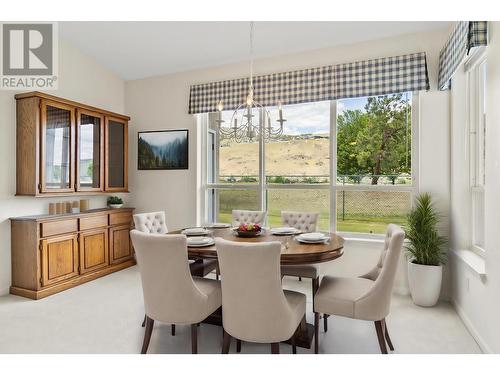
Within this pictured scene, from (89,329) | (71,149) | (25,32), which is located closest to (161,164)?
(71,149)

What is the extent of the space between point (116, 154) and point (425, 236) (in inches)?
161

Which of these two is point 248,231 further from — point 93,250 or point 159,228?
point 93,250

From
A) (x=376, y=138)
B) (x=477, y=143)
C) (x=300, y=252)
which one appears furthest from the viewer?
(x=376, y=138)

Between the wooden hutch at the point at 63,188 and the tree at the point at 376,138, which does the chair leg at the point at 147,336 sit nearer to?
the wooden hutch at the point at 63,188

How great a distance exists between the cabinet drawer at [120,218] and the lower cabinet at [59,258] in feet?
1.92

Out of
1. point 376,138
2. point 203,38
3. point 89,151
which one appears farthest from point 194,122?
point 376,138

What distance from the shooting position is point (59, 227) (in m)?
3.61

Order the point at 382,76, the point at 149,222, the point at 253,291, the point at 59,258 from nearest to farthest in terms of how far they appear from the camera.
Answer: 1. the point at 253,291
2. the point at 149,222
3. the point at 382,76
4. the point at 59,258

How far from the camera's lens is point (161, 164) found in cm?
479

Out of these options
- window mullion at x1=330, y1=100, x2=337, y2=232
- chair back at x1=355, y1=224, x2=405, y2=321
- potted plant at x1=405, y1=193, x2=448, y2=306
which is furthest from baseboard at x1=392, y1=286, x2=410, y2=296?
chair back at x1=355, y1=224, x2=405, y2=321

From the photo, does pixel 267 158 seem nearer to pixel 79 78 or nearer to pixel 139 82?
pixel 139 82

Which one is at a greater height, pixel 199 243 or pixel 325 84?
pixel 325 84

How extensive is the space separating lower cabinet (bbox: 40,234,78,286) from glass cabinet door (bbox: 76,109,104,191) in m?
0.69

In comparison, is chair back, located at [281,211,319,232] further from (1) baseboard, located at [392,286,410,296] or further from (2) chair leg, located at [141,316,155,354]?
(2) chair leg, located at [141,316,155,354]
